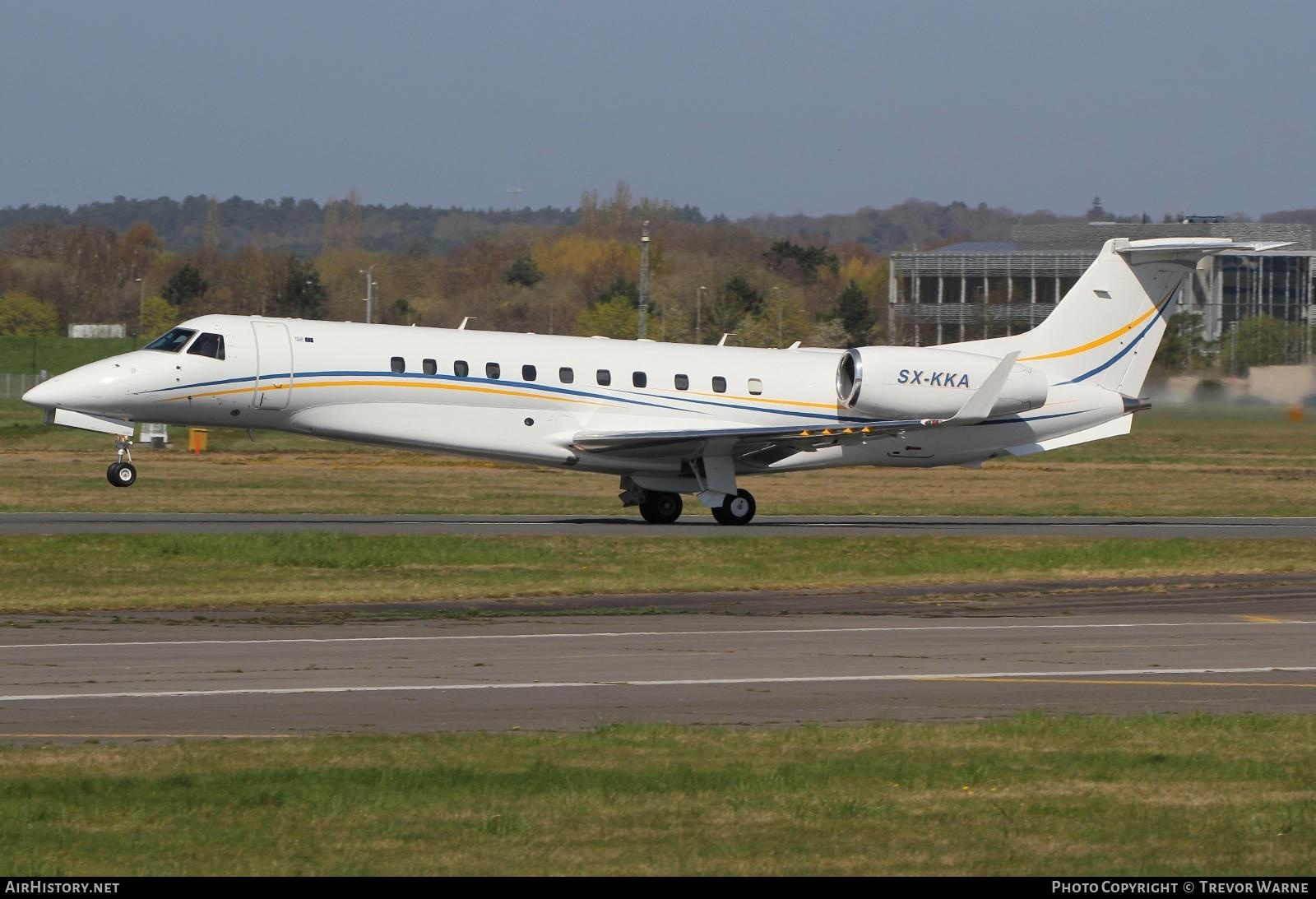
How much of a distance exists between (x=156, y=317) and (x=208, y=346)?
85.3 metres

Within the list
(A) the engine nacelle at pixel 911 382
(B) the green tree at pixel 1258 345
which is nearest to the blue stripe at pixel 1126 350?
(A) the engine nacelle at pixel 911 382

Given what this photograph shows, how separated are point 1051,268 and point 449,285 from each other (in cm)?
6028

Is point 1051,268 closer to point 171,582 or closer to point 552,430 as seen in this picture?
point 552,430

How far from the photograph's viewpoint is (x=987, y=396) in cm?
3044

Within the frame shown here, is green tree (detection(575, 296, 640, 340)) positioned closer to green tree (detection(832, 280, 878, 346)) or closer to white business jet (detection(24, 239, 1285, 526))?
green tree (detection(832, 280, 878, 346))

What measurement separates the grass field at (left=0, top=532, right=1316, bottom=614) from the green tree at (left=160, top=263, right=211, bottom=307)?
88545mm

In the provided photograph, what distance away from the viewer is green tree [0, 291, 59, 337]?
119 m

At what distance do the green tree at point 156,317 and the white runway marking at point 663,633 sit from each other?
9422cm

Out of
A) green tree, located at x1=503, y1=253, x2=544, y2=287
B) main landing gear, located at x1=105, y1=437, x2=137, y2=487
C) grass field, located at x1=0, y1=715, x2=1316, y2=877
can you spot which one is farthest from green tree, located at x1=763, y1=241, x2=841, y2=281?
grass field, located at x1=0, y1=715, x2=1316, y2=877

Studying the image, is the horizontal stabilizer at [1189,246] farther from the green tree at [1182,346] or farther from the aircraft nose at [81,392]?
the aircraft nose at [81,392]

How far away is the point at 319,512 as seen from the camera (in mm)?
33969

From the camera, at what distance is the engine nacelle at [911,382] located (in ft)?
102

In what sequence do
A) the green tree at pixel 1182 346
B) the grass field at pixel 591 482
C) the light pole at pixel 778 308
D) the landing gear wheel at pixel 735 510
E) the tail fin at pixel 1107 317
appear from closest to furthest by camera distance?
the landing gear wheel at pixel 735 510, the tail fin at pixel 1107 317, the grass field at pixel 591 482, the green tree at pixel 1182 346, the light pole at pixel 778 308

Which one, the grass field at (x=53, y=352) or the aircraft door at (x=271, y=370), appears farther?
the grass field at (x=53, y=352)
